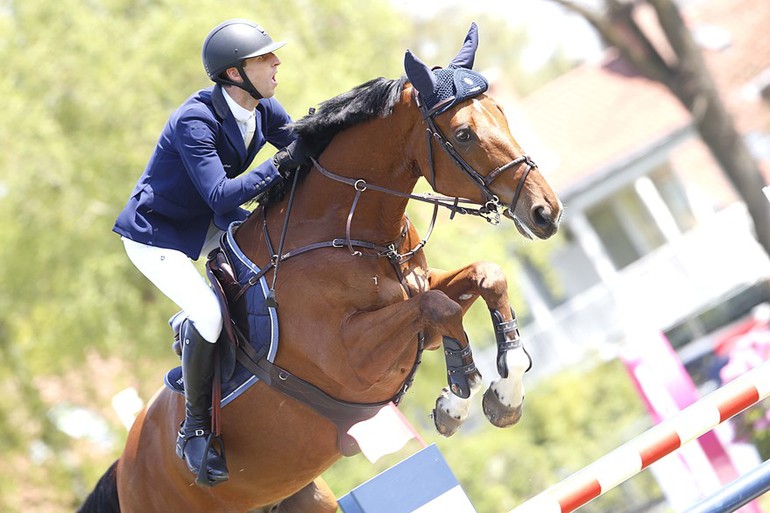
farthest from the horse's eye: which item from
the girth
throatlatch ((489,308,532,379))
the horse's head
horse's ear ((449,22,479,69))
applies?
the girth

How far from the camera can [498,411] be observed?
13.3ft

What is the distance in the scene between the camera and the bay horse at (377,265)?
12.9 ft

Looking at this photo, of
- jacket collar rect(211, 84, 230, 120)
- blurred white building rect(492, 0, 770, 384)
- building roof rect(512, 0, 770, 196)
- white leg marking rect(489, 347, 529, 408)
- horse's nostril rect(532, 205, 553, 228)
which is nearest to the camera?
horse's nostril rect(532, 205, 553, 228)

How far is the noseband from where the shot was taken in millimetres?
3812

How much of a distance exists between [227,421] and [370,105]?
1.60 metres

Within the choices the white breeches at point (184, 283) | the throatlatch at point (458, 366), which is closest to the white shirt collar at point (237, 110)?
the white breeches at point (184, 283)

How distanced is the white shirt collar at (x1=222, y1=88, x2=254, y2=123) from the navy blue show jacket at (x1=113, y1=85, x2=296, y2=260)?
0.02 m

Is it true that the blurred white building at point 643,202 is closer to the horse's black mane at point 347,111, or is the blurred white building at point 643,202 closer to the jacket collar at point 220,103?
the horse's black mane at point 347,111

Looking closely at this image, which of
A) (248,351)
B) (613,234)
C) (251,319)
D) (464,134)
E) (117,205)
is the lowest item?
(613,234)

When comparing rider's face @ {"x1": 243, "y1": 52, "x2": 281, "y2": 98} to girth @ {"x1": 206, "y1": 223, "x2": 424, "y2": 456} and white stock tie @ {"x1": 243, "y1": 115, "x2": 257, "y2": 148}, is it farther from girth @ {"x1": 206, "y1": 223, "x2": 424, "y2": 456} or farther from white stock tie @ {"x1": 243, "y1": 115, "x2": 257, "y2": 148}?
girth @ {"x1": 206, "y1": 223, "x2": 424, "y2": 456}

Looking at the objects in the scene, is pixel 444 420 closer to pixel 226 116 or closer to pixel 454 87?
pixel 454 87

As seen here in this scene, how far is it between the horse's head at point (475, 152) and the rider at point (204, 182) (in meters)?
0.69

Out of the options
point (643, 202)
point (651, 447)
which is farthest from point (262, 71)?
point (643, 202)

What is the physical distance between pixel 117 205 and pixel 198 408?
354 inches
